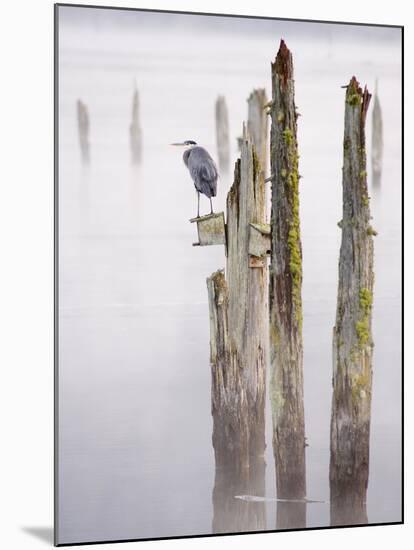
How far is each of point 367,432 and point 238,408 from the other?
607mm

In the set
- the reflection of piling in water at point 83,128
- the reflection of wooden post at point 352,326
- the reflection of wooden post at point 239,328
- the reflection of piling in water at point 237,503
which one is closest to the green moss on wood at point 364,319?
the reflection of wooden post at point 352,326

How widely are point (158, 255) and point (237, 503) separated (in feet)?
3.66

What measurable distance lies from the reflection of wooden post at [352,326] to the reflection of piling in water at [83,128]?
1151 mm

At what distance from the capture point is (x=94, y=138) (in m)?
5.72

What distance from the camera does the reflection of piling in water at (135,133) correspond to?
5.77 m

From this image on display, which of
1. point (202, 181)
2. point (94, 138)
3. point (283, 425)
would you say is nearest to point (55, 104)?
point (94, 138)

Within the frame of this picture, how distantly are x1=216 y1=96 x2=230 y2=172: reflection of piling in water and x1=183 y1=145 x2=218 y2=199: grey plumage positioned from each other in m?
0.05

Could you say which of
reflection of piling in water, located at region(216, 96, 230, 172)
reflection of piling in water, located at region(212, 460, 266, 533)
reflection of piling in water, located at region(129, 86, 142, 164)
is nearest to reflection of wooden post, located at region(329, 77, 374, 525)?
reflection of piling in water, located at region(212, 460, 266, 533)

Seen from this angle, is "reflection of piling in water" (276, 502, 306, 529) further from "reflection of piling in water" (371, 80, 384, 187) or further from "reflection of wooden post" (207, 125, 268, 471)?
"reflection of piling in water" (371, 80, 384, 187)

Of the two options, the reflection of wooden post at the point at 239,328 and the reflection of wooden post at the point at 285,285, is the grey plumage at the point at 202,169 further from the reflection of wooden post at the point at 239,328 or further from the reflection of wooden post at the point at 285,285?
the reflection of wooden post at the point at 285,285

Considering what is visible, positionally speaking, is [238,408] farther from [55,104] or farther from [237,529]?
[55,104]

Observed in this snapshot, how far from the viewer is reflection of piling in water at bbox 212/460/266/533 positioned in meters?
5.93

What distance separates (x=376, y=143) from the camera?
6117mm

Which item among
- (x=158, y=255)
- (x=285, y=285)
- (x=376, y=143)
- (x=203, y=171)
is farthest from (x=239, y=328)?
(x=376, y=143)
